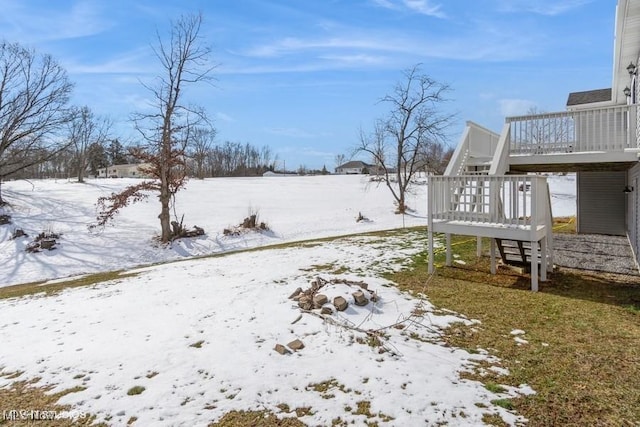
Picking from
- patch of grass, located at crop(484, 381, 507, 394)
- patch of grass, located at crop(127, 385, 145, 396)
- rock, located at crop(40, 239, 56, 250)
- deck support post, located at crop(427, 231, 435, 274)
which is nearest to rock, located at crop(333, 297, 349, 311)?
patch of grass, located at crop(484, 381, 507, 394)

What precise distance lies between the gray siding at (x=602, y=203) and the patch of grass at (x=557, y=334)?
607cm

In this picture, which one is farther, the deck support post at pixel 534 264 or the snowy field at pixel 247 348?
the deck support post at pixel 534 264

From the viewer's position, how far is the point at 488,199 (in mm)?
6695

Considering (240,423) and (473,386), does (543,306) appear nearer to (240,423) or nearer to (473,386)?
(473,386)

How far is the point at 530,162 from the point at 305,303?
6189mm

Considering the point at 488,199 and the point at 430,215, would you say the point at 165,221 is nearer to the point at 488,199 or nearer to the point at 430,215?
the point at 430,215

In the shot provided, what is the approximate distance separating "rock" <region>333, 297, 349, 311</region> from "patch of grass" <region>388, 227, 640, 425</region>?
4.33ft

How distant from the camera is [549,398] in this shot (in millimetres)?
3121

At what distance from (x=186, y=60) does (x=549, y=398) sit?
16278mm

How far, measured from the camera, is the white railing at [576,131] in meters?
7.39

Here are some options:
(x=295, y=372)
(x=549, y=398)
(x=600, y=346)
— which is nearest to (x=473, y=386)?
(x=549, y=398)

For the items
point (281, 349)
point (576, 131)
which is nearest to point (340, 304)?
point (281, 349)

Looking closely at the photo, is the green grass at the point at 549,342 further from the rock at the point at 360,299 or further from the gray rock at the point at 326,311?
the gray rock at the point at 326,311

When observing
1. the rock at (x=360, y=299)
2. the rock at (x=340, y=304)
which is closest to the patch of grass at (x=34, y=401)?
the rock at (x=340, y=304)
